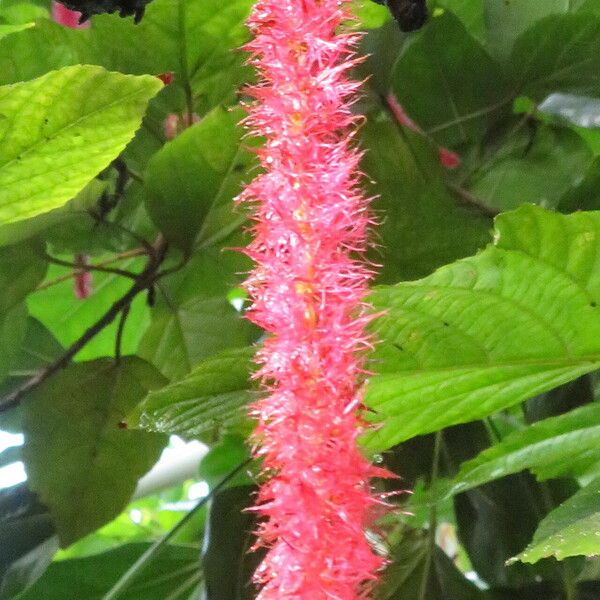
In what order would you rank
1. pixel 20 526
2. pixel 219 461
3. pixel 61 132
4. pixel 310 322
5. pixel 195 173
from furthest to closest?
1. pixel 219 461
2. pixel 20 526
3. pixel 195 173
4. pixel 61 132
5. pixel 310 322

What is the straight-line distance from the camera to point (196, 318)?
0.62m

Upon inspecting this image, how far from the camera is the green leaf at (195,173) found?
0.46m

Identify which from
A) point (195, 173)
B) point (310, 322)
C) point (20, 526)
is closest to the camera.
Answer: point (310, 322)

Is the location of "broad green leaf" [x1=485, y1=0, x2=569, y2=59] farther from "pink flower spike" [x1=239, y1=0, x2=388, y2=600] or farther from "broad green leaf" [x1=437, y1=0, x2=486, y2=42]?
"pink flower spike" [x1=239, y1=0, x2=388, y2=600]

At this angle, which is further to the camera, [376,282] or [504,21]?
[504,21]

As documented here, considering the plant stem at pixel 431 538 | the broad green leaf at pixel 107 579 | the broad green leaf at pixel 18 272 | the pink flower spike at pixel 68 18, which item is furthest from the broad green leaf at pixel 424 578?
the pink flower spike at pixel 68 18

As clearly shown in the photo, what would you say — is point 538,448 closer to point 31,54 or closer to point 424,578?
point 424,578

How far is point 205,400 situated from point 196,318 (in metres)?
0.24

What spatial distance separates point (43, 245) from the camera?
517mm

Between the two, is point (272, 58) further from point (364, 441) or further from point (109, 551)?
point (109, 551)

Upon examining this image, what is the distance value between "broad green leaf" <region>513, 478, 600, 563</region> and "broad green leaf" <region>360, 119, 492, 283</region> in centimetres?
16

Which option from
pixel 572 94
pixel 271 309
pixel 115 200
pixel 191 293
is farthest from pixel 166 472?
pixel 271 309

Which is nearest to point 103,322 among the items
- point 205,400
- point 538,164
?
point 205,400

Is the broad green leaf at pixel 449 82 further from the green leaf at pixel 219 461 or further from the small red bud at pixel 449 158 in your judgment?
the green leaf at pixel 219 461
